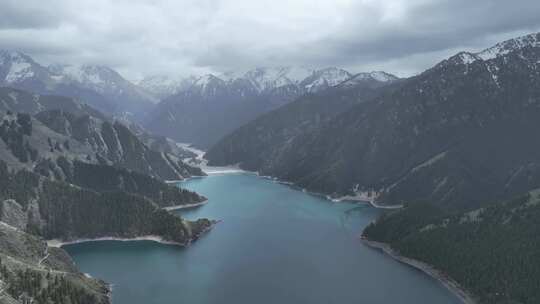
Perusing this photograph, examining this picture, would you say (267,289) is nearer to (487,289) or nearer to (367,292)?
(367,292)

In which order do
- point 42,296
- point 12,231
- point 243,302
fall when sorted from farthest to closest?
point 12,231 < point 243,302 < point 42,296

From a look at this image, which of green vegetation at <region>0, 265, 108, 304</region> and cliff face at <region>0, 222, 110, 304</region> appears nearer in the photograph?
green vegetation at <region>0, 265, 108, 304</region>

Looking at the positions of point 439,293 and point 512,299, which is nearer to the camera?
point 512,299

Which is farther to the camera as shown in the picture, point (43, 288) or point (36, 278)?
point (36, 278)

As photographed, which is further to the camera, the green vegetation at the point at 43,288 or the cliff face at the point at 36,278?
the cliff face at the point at 36,278

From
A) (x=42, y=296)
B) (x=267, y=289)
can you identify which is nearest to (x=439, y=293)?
(x=267, y=289)

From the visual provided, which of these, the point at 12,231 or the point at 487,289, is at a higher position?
the point at 12,231

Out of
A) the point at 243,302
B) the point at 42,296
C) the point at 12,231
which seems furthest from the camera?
the point at 12,231

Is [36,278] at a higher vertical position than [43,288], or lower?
higher

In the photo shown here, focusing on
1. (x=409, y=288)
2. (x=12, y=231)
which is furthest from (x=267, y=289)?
(x=12, y=231)
